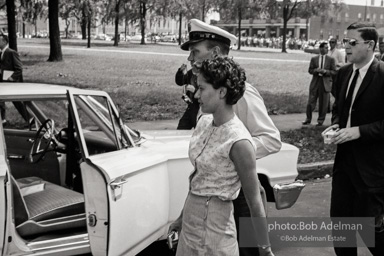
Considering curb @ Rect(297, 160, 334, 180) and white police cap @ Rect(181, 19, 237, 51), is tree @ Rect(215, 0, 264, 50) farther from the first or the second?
white police cap @ Rect(181, 19, 237, 51)

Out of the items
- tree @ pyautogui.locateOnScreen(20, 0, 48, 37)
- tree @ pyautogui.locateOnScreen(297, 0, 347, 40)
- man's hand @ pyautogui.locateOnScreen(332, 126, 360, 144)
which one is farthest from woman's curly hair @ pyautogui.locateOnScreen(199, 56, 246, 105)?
tree @ pyautogui.locateOnScreen(297, 0, 347, 40)

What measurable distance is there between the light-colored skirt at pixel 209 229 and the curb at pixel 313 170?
5676 millimetres

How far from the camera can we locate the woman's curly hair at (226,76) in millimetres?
2660

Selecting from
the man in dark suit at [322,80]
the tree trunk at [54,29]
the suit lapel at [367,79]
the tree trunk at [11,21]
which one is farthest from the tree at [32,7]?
the suit lapel at [367,79]

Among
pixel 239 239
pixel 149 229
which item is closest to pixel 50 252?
pixel 149 229

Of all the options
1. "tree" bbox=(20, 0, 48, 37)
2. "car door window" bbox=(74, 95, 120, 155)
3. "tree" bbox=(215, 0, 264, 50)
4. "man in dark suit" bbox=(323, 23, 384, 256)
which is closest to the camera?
"man in dark suit" bbox=(323, 23, 384, 256)

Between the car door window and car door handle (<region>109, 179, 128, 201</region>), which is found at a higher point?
the car door window

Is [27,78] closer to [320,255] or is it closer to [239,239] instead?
[320,255]

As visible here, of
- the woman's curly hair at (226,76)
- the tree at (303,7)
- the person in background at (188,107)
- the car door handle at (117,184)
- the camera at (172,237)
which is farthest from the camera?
the tree at (303,7)

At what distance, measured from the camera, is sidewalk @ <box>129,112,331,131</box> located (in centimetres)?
1097

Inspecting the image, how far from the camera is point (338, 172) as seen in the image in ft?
13.5

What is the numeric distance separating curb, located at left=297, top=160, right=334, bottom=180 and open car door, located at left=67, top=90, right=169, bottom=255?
13.7 ft

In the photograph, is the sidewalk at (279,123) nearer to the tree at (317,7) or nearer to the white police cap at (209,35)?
the white police cap at (209,35)

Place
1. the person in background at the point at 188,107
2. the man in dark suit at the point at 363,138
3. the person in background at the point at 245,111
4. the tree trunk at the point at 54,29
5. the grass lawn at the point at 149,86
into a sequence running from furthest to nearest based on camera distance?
the tree trunk at the point at 54,29 → the grass lawn at the point at 149,86 → the person in background at the point at 188,107 → the man in dark suit at the point at 363,138 → the person in background at the point at 245,111
